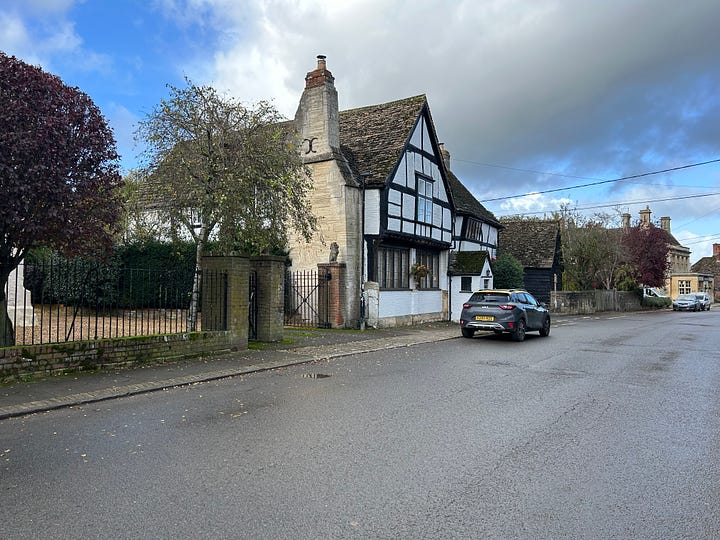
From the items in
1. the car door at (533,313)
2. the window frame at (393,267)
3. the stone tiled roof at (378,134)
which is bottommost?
the car door at (533,313)

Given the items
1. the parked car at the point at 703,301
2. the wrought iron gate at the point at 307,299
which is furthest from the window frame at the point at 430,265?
the parked car at the point at 703,301

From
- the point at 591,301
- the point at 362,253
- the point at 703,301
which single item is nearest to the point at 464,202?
the point at 362,253

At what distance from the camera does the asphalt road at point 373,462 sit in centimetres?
379

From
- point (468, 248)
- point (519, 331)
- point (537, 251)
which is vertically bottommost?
point (519, 331)

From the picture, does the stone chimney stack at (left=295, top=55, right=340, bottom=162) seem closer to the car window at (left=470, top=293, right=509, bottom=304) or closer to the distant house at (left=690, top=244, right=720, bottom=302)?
the car window at (left=470, top=293, right=509, bottom=304)

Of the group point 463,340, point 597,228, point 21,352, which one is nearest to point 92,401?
point 21,352

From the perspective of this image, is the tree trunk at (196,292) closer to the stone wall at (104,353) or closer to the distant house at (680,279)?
the stone wall at (104,353)

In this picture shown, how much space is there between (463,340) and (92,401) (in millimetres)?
11826

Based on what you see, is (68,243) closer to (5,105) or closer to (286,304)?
(5,105)

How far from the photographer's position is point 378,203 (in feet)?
66.0

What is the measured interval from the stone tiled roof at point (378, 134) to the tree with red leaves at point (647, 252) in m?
28.5

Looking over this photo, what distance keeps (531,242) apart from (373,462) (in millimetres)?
37639

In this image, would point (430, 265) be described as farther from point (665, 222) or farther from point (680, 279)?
point (665, 222)

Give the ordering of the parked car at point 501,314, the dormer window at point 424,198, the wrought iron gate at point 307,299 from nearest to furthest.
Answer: the parked car at point 501,314, the wrought iron gate at point 307,299, the dormer window at point 424,198
